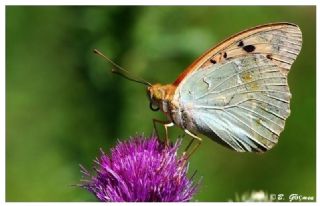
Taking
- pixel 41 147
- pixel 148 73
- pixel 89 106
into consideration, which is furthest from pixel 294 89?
pixel 41 147

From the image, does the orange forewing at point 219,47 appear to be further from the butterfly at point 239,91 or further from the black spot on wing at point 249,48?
the black spot on wing at point 249,48

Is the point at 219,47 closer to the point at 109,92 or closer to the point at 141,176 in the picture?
the point at 141,176

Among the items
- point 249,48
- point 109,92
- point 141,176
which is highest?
point 249,48

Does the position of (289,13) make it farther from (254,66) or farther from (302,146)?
(254,66)

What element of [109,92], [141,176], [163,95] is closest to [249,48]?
[163,95]

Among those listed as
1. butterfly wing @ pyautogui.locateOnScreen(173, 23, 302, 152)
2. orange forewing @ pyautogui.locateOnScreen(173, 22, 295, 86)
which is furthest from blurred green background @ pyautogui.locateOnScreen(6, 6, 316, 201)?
orange forewing @ pyautogui.locateOnScreen(173, 22, 295, 86)

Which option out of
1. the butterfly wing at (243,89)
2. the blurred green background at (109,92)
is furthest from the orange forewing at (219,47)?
the blurred green background at (109,92)

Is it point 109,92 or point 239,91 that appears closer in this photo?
point 239,91
